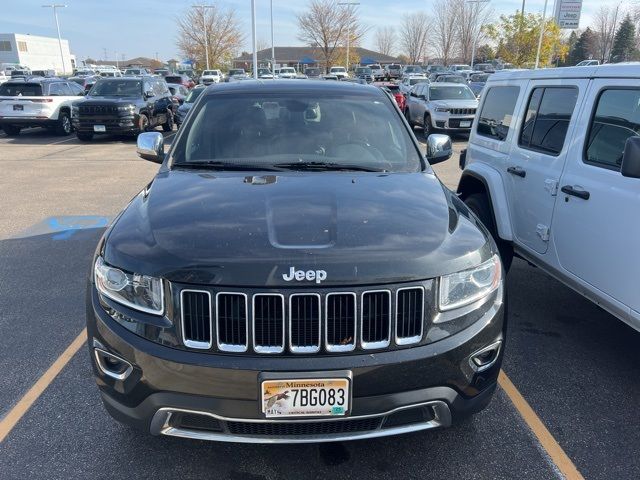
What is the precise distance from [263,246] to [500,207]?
2.93 meters

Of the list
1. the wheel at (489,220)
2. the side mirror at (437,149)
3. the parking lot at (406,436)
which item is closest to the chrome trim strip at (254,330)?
the parking lot at (406,436)

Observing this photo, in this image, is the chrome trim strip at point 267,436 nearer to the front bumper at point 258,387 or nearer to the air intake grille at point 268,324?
the front bumper at point 258,387

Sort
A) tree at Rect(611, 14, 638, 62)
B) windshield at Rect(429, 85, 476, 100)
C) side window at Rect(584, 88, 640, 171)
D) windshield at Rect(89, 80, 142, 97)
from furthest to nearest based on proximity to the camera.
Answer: tree at Rect(611, 14, 638, 62) < windshield at Rect(429, 85, 476, 100) < windshield at Rect(89, 80, 142, 97) < side window at Rect(584, 88, 640, 171)

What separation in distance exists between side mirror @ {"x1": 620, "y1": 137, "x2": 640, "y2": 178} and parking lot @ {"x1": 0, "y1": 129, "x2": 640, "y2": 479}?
140cm

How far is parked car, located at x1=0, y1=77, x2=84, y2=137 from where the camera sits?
1633cm

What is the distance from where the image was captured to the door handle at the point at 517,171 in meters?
4.28

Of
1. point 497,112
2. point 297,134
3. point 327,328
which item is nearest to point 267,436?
point 327,328

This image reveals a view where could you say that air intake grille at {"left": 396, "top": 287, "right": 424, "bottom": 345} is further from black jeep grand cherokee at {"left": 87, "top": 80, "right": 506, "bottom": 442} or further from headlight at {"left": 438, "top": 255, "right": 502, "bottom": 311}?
headlight at {"left": 438, "top": 255, "right": 502, "bottom": 311}

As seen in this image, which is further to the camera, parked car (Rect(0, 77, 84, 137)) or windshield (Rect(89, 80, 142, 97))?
parked car (Rect(0, 77, 84, 137))

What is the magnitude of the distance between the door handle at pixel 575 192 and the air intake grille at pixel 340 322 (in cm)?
208

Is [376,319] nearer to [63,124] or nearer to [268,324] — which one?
[268,324]

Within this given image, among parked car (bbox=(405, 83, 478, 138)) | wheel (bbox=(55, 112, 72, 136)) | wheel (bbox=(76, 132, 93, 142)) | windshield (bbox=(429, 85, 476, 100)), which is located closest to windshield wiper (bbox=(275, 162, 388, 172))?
parked car (bbox=(405, 83, 478, 138))

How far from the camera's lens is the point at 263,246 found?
2281 millimetres

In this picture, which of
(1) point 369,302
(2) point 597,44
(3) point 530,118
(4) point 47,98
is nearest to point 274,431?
(1) point 369,302
